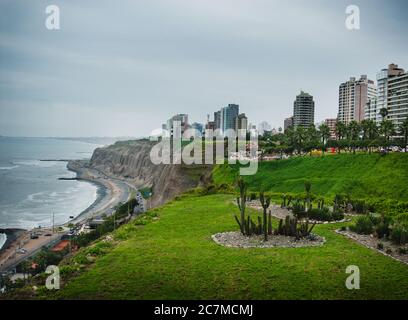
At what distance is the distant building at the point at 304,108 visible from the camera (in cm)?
14500

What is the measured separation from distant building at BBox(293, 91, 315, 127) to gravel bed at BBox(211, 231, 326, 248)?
5138 inches

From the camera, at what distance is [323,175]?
1852 inches

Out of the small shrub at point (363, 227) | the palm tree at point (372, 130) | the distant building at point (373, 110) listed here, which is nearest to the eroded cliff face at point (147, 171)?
the palm tree at point (372, 130)

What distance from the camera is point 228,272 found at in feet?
45.5

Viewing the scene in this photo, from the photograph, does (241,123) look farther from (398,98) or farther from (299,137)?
(299,137)

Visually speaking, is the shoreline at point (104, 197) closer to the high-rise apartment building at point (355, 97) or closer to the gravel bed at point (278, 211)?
the gravel bed at point (278, 211)

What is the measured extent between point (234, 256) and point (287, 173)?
121 feet

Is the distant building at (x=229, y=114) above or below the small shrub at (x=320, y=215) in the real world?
above

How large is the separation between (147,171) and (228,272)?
350 feet

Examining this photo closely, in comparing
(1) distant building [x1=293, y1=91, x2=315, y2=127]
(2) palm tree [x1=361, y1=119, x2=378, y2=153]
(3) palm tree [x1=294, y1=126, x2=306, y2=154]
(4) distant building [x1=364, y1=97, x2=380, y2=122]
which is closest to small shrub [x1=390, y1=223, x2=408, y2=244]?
(2) palm tree [x1=361, y1=119, x2=378, y2=153]

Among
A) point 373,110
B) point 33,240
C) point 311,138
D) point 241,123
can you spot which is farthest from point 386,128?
point 241,123

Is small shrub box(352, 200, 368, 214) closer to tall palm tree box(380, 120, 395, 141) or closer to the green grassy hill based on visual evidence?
the green grassy hill

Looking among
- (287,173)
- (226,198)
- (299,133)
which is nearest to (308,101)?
(299,133)

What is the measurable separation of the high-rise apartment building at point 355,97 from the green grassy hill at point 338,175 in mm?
83969
